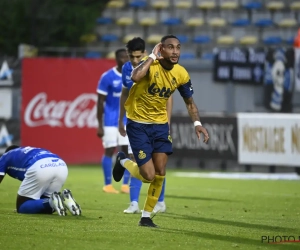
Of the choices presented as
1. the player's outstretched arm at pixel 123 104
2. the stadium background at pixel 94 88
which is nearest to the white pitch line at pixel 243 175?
the stadium background at pixel 94 88

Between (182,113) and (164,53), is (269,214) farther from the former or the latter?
(182,113)

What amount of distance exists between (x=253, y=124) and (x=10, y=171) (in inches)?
408

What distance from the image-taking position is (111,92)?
14773 millimetres

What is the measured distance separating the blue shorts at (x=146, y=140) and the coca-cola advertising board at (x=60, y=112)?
1316 centimetres

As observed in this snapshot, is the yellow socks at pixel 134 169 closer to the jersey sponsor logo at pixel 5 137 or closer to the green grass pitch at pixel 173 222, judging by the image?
the green grass pitch at pixel 173 222

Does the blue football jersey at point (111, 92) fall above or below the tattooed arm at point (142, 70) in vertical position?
below

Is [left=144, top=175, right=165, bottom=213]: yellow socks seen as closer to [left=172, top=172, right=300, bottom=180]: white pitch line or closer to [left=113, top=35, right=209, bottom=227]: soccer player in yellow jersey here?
[left=113, top=35, right=209, bottom=227]: soccer player in yellow jersey

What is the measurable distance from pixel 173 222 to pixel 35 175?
5.92 feet

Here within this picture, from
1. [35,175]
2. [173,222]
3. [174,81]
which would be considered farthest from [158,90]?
[35,175]

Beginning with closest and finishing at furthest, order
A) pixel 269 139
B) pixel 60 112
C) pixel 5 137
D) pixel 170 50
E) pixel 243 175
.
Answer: pixel 170 50
pixel 269 139
pixel 243 175
pixel 5 137
pixel 60 112

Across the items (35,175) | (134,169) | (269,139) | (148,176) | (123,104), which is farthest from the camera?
(269,139)

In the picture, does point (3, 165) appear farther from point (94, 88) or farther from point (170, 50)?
point (94, 88)

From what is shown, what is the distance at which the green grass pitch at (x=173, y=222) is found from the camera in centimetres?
809

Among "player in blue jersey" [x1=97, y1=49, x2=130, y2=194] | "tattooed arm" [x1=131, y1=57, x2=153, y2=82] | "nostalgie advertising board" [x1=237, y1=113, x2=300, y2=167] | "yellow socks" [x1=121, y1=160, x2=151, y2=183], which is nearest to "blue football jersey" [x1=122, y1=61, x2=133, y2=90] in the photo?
"yellow socks" [x1=121, y1=160, x2=151, y2=183]
